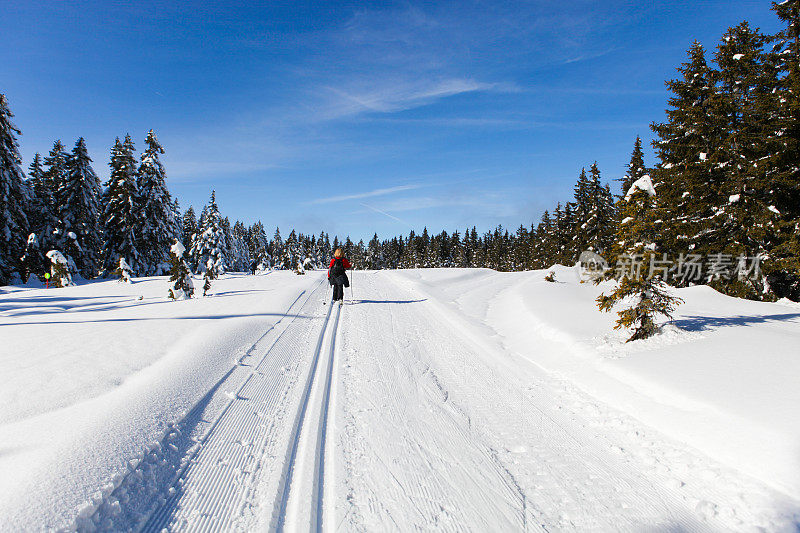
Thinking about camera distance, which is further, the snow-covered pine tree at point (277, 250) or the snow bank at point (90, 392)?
the snow-covered pine tree at point (277, 250)

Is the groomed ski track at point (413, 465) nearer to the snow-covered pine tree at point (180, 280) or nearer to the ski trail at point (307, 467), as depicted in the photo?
the ski trail at point (307, 467)

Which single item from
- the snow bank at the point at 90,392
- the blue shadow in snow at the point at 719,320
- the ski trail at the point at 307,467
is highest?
the blue shadow in snow at the point at 719,320

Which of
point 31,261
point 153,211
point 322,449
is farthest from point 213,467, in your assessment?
point 31,261

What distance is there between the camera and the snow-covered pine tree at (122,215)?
1198 inches

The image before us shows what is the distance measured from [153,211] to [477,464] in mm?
37070

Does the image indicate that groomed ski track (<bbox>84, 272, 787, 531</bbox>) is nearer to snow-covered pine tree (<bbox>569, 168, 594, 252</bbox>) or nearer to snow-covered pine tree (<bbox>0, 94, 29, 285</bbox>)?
snow-covered pine tree (<bbox>0, 94, 29, 285</bbox>)

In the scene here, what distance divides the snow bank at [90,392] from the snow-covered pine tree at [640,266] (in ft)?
24.7

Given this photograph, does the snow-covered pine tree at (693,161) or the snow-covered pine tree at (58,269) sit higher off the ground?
the snow-covered pine tree at (693,161)

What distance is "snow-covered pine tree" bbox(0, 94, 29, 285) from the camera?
76.2ft

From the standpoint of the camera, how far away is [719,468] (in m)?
3.38

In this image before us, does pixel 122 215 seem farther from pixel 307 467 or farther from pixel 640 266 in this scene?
pixel 640 266

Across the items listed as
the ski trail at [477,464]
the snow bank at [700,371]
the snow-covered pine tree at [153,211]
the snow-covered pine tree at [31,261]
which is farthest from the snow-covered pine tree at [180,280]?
the snow-covered pine tree at [31,261]

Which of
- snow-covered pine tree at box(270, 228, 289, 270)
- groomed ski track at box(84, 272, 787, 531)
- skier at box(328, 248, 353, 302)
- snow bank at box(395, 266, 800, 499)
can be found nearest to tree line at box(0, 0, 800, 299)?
snow bank at box(395, 266, 800, 499)

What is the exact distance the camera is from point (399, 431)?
399 cm
